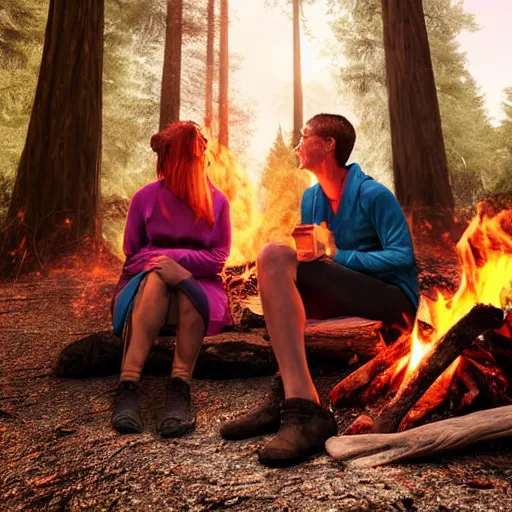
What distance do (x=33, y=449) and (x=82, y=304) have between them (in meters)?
3.08

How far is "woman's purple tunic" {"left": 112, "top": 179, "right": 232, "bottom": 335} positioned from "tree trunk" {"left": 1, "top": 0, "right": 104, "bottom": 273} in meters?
3.51

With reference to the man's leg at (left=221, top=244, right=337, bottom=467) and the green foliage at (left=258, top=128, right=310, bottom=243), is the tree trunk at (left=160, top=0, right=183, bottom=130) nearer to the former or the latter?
the green foliage at (left=258, top=128, right=310, bottom=243)

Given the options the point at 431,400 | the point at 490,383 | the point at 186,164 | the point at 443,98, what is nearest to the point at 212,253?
the point at 186,164

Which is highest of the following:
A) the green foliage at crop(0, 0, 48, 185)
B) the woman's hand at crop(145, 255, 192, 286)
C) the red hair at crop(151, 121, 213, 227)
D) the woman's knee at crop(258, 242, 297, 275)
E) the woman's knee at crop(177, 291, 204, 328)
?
the green foliage at crop(0, 0, 48, 185)

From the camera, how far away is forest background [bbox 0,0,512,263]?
41.1ft

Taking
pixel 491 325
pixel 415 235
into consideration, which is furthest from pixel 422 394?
pixel 415 235

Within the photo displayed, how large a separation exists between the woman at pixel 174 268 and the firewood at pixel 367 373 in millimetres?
773

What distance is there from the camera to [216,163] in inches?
352

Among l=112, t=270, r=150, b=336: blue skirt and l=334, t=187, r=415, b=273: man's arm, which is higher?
l=334, t=187, r=415, b=273: man's arm

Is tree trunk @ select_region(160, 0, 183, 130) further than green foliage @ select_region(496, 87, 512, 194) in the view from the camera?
No

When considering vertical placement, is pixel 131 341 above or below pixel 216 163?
below

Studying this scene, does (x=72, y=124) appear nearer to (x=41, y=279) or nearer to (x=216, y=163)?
(x=41, y=279)

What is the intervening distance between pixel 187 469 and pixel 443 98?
666 inches

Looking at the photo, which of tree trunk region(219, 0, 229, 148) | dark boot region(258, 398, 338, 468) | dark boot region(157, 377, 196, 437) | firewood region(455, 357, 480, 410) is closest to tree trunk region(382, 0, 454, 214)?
firewood region(455, 357, 480, 410)
